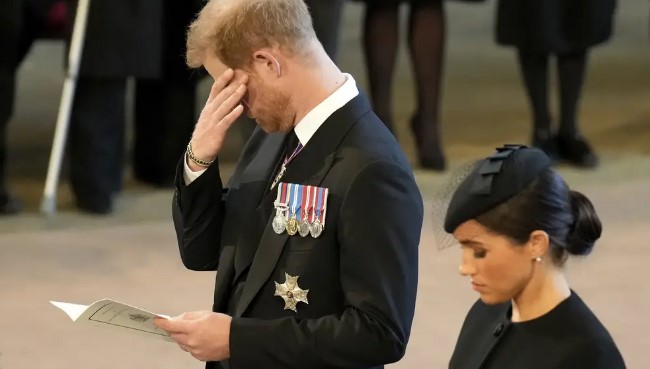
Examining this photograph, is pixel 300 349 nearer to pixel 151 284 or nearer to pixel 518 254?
pixel 518 254

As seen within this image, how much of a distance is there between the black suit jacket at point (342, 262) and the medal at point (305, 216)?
16mm

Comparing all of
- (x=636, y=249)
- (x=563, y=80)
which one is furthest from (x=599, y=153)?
(x=636, y=249)

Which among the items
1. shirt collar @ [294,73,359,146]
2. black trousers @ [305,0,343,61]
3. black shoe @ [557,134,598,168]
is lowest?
black shoe @ [557,134,598,168]

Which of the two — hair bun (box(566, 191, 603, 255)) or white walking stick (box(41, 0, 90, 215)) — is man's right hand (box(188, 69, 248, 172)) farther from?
white walking stick (box(41, 0, 90, 215))

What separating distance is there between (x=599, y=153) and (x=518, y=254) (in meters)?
4.39

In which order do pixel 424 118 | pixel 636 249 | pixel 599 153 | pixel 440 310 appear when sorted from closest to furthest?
→ pixel 440 310 < pixel 636 249 < pixel 424 118 < pixel 599 153

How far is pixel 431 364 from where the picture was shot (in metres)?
3.93

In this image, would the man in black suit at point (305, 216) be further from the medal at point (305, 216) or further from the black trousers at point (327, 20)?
the black trousers at point (327, 20)

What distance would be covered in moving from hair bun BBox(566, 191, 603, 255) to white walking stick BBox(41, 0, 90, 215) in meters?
3.17

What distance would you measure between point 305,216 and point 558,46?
156 inches

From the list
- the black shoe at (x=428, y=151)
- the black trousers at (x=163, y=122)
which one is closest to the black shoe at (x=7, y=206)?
the black trousers at (x=163, y=122)

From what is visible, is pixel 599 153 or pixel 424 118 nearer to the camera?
pixel 424 118

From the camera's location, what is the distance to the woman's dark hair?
216 cm

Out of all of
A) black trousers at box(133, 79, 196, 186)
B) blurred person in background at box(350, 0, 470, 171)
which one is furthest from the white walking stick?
blurred person in background at box(350, 0, 470, 171)
